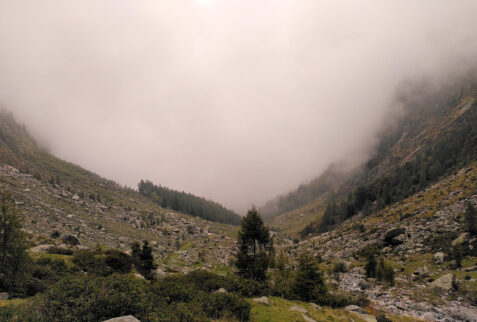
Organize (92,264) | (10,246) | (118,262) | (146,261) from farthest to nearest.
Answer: (146,261), (118,262), (92,264), (10,246)

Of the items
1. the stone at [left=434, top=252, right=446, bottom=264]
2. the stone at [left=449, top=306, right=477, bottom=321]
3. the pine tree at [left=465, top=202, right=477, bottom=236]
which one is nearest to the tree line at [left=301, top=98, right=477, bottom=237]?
the pine tree at [left=465, top=202, right=477, bottom=236]

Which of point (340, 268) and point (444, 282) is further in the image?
point (340, 268)

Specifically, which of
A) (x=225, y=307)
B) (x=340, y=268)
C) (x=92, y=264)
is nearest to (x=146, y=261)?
(x=92, y=264)

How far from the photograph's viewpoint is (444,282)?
32.5 metres

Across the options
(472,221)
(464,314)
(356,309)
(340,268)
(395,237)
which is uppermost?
(472,221)

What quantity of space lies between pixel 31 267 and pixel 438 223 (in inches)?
3058

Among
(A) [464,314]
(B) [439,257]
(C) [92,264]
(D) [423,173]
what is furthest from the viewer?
(D) [423,173]

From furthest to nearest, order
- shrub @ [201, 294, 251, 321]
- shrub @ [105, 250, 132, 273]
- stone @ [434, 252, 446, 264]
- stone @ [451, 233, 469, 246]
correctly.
Answer: stone @ [451, 233, 469, 246]
stone @ [434, 252, 446, 264]
shrub @ [105, 250, 132, 273]
shrub @ [201, 294, 251, 321]

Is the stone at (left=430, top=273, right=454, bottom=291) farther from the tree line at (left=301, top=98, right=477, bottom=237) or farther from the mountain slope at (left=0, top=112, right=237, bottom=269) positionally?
the tree line at (left=301, top=98, right=477, bottom=237)

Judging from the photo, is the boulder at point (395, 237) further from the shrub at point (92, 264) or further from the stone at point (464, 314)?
the shrub at point (92, 264)

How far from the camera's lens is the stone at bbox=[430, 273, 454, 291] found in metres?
31.6

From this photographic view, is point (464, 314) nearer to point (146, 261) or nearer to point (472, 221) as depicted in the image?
point (472, 221)

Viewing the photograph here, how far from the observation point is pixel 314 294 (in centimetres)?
2638

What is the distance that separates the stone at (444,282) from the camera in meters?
31.6
